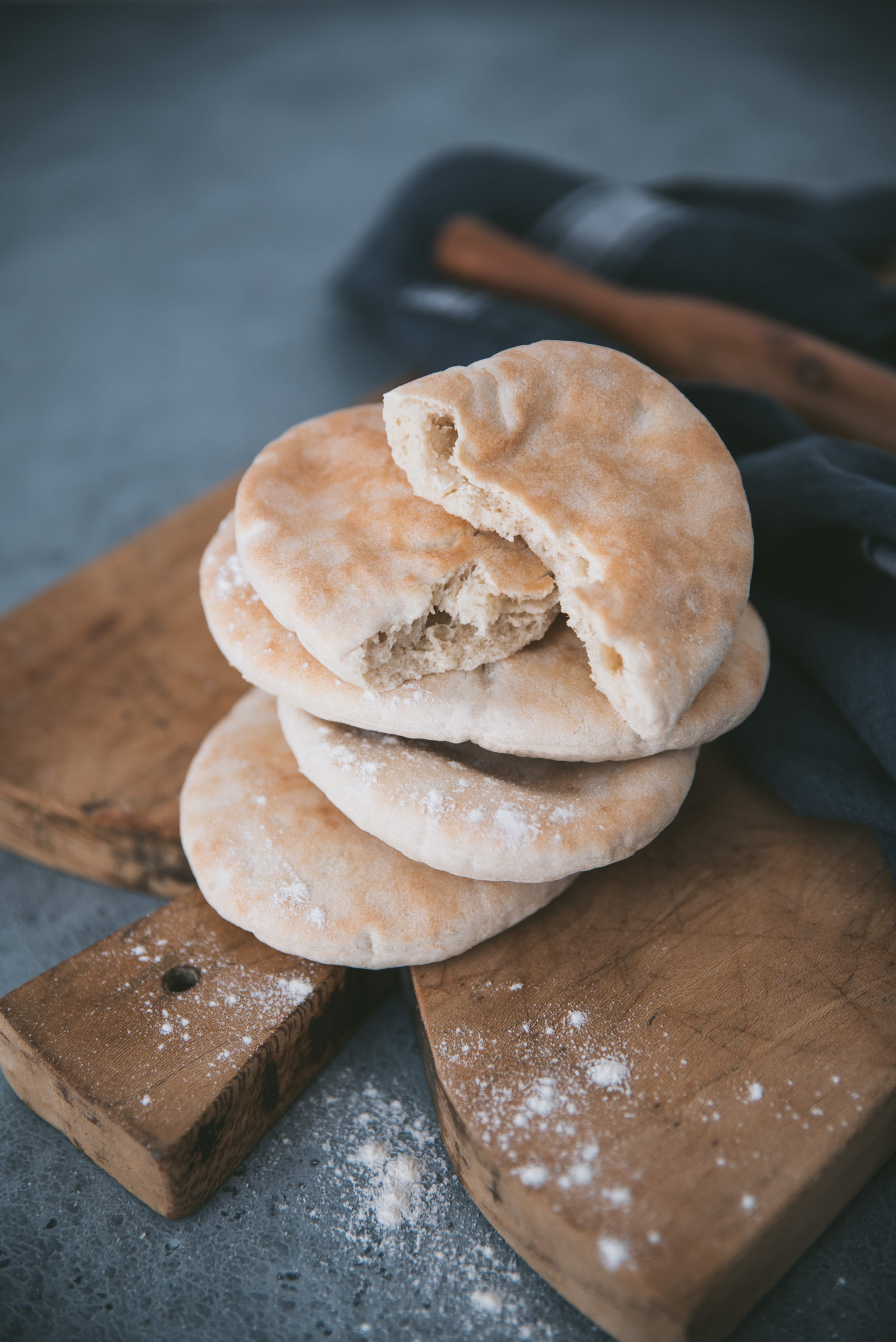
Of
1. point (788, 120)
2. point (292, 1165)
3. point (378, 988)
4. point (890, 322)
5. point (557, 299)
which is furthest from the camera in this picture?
point (788, 120)

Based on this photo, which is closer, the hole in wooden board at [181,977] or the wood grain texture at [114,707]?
the hole in wooden board at [181,977]

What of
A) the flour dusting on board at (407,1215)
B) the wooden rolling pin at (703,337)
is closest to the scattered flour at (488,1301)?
the flour dusting on board at (407,1215)

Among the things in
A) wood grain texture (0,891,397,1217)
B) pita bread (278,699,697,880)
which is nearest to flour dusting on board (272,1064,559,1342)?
wood grain texture (0,891,397,1217)

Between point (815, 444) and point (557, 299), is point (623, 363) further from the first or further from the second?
point (557, 299)

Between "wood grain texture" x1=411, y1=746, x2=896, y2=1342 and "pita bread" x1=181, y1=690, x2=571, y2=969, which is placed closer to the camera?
"wood grain texture" x1=411, y1=746, x2=896, y2=1342

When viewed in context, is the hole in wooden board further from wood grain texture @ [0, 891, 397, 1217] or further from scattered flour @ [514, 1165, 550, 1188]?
scattered flour @ [514, 1165, 550, 1188]

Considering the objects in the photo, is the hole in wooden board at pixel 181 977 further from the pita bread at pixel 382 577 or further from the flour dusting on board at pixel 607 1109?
the pita bread at pixel 382 577

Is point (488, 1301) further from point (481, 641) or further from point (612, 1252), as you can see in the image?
point (481, 641)

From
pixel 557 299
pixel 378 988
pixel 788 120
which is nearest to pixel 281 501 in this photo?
pixel 378 988
